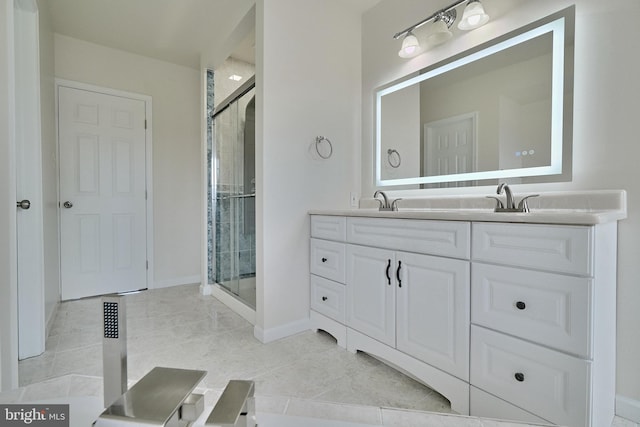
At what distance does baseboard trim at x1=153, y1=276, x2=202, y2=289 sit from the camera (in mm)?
3512

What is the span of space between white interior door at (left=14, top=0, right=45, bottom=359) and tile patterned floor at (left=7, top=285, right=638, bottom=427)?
0.22 metres

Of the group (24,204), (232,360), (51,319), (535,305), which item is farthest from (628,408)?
(51,319)

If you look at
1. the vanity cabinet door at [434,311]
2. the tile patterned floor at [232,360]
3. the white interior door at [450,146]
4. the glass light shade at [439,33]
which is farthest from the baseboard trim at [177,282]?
the glass light shade at [439,33]

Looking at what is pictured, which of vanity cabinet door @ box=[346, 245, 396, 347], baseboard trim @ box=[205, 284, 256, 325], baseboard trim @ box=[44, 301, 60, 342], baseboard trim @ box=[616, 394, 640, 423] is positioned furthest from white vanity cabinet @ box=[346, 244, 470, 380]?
baseboard trim @ box=[44, 301, 60, 342]

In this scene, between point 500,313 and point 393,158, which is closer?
point 500,313

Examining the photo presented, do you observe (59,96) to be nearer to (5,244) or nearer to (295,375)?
(5,244)

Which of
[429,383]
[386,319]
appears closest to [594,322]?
[429,383]

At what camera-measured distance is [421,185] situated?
7.33ft

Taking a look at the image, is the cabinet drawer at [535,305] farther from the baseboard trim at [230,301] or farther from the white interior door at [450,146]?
the baseboard trim at [230,301]

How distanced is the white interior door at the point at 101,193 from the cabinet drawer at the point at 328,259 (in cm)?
223

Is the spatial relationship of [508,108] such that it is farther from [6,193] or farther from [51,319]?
[51,319]

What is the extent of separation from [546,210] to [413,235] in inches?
26.6

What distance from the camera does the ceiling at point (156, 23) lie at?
2537 millimetres

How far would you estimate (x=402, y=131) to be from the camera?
2.41 meters
